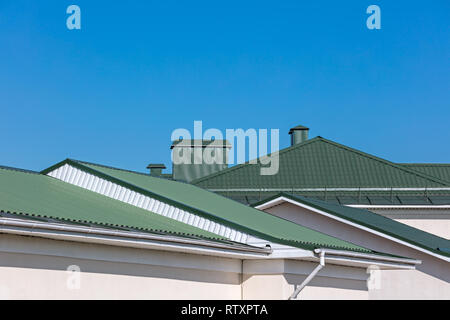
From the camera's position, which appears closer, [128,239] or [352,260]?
[128,239]

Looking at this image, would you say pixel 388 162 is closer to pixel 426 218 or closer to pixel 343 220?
pixel 426 218

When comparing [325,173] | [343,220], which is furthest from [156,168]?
[343,220]

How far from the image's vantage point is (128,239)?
11.1m

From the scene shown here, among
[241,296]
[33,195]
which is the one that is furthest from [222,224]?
[33,195]

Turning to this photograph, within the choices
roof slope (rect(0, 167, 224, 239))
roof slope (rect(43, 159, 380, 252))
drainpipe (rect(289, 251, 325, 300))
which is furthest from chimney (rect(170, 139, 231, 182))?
drainpipe (rect(289, 251, 325, 300))

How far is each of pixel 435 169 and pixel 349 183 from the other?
6.04 metres

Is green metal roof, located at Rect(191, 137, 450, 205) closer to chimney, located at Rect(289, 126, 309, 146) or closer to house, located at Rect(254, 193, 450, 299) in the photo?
chimney, located at Rect(289, 126, 309, 146)

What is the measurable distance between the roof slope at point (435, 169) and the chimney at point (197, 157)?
10225mm

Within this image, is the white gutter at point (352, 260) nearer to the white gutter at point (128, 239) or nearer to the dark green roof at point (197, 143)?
the white gutter at point (128, 239)

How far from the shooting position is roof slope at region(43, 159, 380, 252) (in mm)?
14487

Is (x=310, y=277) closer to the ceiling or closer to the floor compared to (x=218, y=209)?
closer to the floor

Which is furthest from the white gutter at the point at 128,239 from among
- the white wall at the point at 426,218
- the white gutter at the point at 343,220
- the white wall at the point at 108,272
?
the white wall at the point at 426,218

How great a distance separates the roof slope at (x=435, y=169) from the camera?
1426 inches
